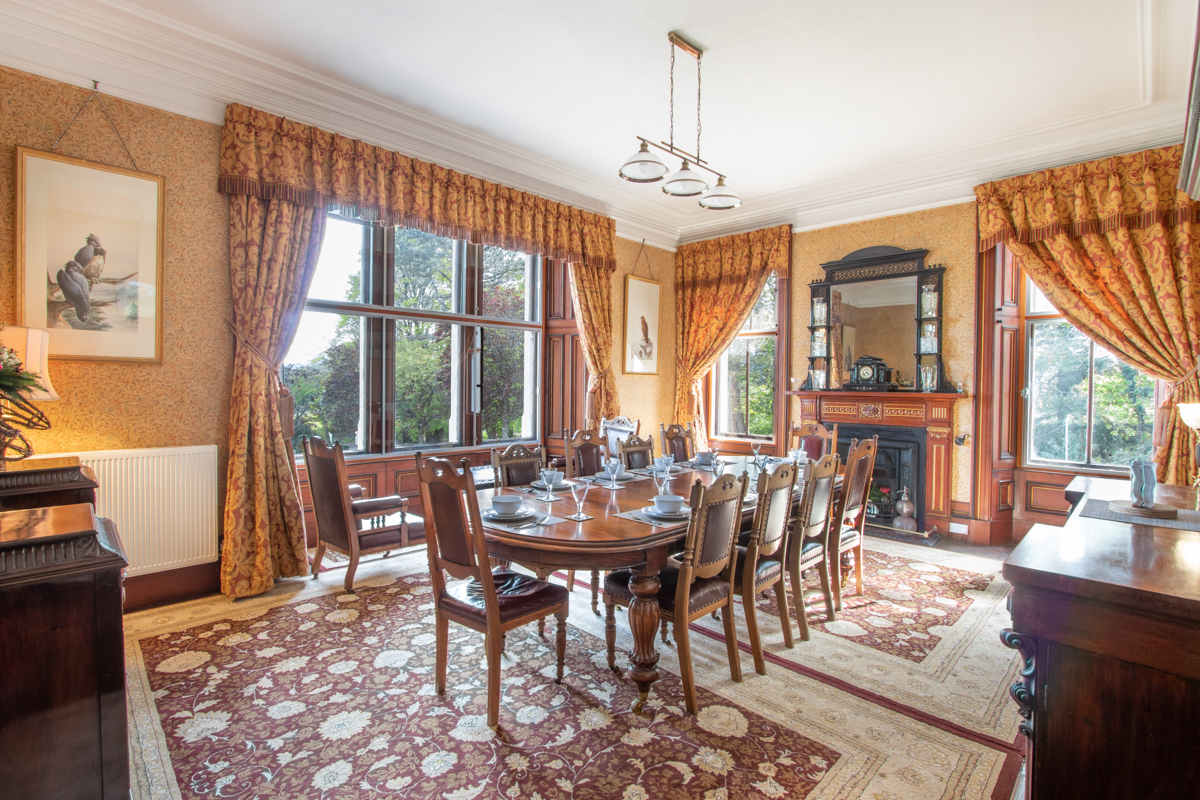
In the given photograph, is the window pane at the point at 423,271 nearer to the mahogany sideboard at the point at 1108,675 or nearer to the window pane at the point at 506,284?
the window pane at the point at 506,284

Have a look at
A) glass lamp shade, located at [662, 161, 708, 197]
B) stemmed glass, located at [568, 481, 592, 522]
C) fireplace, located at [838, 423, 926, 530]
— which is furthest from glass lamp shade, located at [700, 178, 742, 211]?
fireplace, located at [838, 423, 926, 530]

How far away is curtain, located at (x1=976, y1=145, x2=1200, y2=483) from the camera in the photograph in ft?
13.3

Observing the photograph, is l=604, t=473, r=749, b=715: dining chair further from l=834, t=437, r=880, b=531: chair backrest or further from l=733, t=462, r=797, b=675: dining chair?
l=834, t=437, r=880, b=531: chair backrest

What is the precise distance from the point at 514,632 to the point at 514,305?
3.58 meters

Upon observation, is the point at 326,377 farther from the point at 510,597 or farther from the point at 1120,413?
the point at 1120,413

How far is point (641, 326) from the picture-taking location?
6598 millimetres

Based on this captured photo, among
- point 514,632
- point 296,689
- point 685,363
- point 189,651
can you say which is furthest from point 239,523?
point 685,363

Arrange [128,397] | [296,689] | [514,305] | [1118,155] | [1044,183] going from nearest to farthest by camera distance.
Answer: [296,689], [128,397], [1118,155], [1044,183], [514,305]

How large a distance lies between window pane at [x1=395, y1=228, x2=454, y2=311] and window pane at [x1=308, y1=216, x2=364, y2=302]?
341 mm

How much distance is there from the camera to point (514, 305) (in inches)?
234

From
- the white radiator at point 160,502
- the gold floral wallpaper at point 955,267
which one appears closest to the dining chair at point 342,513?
the white radiator at point 160,502

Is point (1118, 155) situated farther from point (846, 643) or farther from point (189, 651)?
point (189, 651)

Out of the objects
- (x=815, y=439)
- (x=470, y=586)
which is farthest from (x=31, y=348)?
(x=815, y=439)

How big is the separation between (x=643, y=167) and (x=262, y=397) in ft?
9.04
